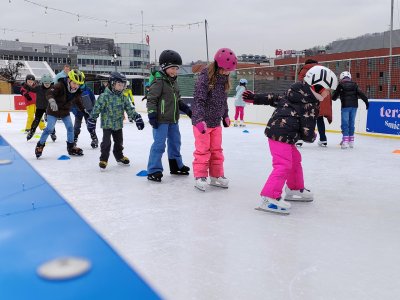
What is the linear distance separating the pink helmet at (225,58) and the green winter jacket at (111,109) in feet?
5.40

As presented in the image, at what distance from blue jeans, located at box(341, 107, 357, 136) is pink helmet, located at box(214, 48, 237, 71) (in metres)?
4.13

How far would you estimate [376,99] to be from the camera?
9234 millimetres

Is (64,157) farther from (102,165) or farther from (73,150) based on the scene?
(102,165)

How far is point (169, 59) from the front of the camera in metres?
4.17

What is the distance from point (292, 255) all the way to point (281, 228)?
1.65 feet

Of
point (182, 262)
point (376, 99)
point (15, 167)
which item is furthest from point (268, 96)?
point (376, 99)

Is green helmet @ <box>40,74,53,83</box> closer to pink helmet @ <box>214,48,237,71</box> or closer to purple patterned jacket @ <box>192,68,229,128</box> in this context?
purple patterned jacket @ <box>192,68,229,128</box>

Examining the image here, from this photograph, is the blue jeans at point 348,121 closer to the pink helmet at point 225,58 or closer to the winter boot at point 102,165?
the pink helmet at point 225,58

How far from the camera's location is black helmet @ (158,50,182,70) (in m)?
4.17

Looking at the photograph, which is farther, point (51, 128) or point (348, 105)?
point (348, 105)

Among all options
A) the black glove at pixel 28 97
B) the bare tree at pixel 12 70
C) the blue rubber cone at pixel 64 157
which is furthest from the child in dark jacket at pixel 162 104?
the bare tree at pixel 12 70

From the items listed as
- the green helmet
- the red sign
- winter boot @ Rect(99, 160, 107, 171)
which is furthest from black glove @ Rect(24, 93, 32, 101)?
the red sign

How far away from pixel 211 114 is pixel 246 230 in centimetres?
152

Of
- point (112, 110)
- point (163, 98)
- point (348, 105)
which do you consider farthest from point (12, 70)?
point (163, 98)
